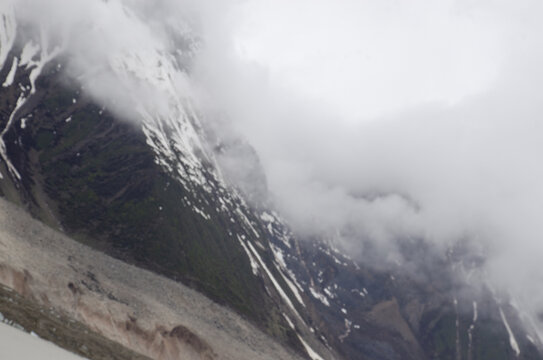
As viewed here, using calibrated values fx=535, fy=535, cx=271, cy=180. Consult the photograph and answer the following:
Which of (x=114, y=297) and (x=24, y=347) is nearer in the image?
(x=24, y=347)

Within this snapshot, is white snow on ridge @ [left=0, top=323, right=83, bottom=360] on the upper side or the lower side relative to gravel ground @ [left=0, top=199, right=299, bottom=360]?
lower

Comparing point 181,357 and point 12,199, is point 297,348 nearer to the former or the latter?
point 181,357

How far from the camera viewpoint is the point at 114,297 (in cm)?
11556

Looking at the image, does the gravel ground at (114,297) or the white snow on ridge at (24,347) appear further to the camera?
the gravel ground at (114,297)

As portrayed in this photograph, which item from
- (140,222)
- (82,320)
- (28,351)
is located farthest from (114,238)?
(28,351)

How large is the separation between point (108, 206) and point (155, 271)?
43612 mm

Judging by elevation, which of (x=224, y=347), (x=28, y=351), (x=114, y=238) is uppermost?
(x=114, y=238)

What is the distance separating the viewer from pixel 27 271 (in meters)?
97.6

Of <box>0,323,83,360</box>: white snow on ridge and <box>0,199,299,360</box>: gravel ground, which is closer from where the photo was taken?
<box>0,323,83,360</box>: white snow on ridge

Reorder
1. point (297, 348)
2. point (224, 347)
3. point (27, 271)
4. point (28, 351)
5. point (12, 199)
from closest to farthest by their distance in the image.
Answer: point (28, 351) < point (27, 271) < point (224, 347) < point (12, 199) < point (297, 348)

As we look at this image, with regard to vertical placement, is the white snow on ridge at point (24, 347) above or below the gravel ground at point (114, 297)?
below

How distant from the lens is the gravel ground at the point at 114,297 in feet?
331

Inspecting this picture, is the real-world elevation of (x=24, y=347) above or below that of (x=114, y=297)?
below

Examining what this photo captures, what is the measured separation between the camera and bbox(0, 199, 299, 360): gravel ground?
101 meters
